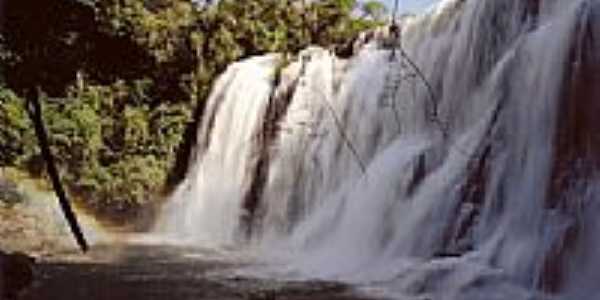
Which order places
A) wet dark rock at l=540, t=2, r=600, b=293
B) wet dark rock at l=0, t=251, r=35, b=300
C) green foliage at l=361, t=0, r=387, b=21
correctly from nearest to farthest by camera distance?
wet dark rock at l=0, t=251, r=35, b=300
wet dark rock at l=540, t=2, r=600, b=293
green foliage at l=361, t=0, r=387, b=21

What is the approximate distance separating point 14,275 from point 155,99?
564 inches

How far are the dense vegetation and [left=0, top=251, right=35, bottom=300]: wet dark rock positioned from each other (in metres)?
9.22

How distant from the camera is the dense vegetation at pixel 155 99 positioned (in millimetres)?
20750

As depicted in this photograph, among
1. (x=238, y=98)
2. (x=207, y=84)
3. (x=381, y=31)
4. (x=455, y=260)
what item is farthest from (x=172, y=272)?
(x=207, y=84)

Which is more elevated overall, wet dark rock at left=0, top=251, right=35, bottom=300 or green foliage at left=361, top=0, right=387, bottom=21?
green foliage at left=361, top=0, right=387, bottom=21

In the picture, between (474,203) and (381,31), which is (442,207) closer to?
(474,203)

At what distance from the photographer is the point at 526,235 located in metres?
9.96

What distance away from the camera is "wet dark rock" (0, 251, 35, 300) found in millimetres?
8016

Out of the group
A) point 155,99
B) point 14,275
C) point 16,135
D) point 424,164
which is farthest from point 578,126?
point 155,99

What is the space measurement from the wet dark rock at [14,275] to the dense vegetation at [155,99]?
9.22 meters

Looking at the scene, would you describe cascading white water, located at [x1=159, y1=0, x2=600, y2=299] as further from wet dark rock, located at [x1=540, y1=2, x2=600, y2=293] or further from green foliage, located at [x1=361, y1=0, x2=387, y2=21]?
green foliage, located at [x1=361, y1=0, x2=387, y2=21]

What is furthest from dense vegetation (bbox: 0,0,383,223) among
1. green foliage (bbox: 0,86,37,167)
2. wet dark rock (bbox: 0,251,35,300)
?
wet dark rock (bbox: 0,251,35,300)

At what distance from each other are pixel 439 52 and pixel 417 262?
402cm

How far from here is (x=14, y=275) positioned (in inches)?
354
